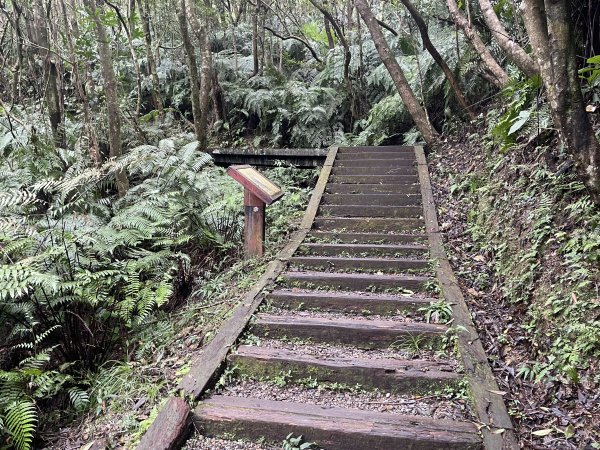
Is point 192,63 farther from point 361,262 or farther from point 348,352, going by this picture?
point 348,352

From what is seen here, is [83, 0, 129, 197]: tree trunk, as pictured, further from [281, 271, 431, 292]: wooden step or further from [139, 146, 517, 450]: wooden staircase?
[281, 271, 431, 292]: wooden step

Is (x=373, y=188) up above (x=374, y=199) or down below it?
above

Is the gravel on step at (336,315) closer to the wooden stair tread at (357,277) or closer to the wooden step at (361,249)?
the wooden stair tread at (357,277)

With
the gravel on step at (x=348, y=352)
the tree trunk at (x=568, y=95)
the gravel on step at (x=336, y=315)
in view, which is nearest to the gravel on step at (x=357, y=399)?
the gravel on step at (x=348, y=352)

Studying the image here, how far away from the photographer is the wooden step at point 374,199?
6257 mm

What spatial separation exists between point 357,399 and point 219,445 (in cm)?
94

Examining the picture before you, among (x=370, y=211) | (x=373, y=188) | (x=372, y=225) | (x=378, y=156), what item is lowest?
(x=372, y=225)

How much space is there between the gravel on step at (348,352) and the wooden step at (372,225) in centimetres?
248

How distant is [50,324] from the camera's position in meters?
3.73

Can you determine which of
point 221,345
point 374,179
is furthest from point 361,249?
point 374,179

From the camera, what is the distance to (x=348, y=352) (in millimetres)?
3271

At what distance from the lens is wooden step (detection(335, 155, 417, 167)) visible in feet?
25.3

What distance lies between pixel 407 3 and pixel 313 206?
5270mm

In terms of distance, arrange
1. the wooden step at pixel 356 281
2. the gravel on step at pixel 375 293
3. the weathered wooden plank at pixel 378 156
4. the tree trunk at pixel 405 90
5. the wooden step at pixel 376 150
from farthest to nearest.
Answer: the tree trunk at pixel 405 90, the wooden step at pixel 376 150, the weathered wooden plank at pixel 378 156, the wooden step at pixel 356 281, the gravel on step at pixel 375 293
